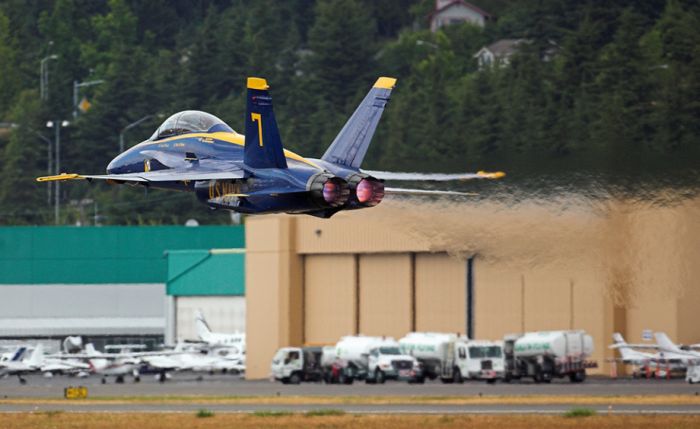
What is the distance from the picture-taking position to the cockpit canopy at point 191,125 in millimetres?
45312

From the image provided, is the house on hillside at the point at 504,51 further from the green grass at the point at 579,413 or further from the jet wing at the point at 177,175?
the jet wing at the point at 177,175

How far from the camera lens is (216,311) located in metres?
108

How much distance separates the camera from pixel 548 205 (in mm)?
44469

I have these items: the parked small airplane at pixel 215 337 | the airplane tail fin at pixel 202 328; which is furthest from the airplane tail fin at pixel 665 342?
the airplane tail fin at pixel 202 328

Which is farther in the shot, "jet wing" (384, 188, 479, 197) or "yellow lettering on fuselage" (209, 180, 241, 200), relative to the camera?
"jet wing" (384, 188, 479, 197)

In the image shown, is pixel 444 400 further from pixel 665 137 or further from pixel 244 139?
pixel 244 139

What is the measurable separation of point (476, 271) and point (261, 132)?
10510 mm

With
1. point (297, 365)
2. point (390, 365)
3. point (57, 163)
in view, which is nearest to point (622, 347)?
point (390, 365)

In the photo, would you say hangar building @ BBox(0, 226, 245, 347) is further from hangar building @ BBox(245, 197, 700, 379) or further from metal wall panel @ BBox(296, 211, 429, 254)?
metal wall panel @ BBox(296, 211, 429, 254)

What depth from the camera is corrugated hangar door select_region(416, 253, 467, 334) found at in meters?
76.5

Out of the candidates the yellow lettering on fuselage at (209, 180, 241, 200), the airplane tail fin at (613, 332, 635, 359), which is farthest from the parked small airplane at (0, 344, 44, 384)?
the yellow lettering on fuselage at (209, 180, 241, 200)

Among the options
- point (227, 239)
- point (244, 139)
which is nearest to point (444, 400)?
point (244, 139)

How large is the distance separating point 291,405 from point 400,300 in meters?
21.8

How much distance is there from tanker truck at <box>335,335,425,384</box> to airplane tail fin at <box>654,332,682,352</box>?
39.6 ft
